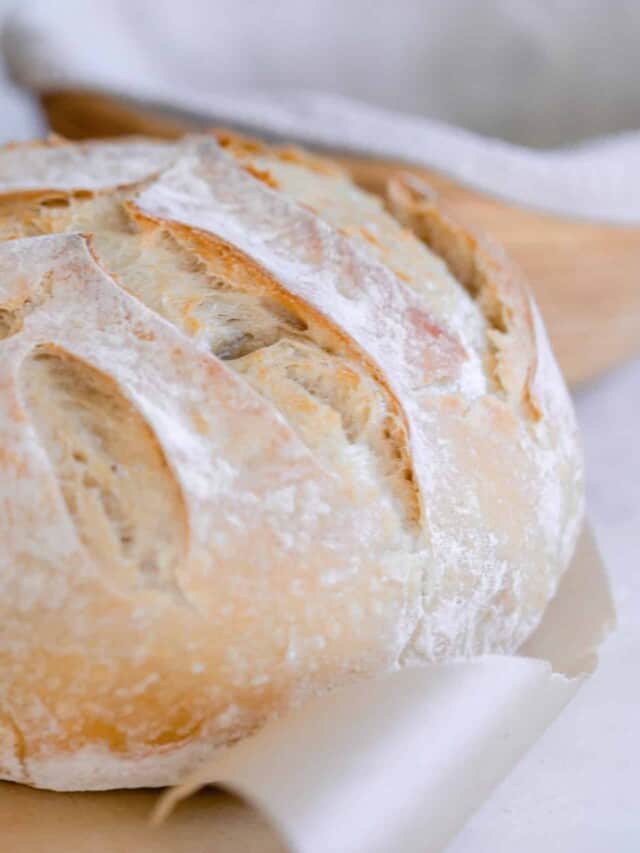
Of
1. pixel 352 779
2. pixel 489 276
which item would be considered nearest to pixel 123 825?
pixel 352 779

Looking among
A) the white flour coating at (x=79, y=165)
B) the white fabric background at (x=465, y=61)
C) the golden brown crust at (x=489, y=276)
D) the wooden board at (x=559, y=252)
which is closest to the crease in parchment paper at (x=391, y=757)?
the golden brown crust at (x=489, y=276)

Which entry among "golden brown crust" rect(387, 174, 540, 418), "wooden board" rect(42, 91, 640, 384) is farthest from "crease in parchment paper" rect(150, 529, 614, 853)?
"wooden board" rect(42, 91, 640, 384)

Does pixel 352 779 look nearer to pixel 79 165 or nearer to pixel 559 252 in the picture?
pixel 79 165

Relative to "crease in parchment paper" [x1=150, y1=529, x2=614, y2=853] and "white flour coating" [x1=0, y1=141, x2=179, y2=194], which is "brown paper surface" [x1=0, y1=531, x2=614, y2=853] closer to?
"crease in parchment paper" [x1=150, y1=529, x2=614, y2=853]

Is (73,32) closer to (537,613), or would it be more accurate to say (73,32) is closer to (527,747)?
(537,613)

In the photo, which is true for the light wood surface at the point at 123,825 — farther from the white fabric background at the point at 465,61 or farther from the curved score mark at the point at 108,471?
the white fabric background at the point at 465,61

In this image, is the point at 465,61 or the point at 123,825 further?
the point at 465,61
